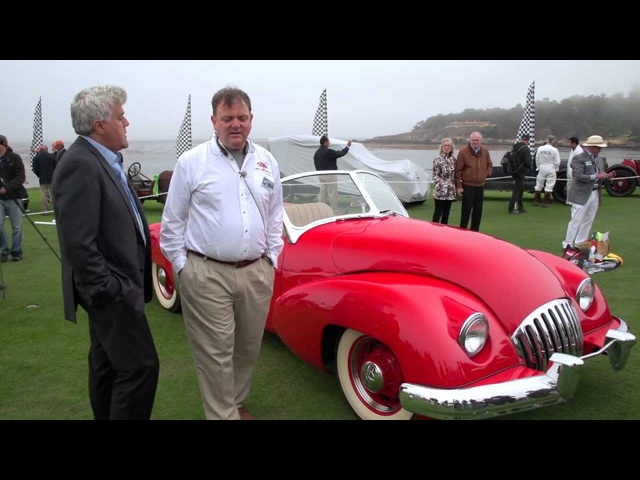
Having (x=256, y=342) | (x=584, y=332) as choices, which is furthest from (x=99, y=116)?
(x=584, y=332)

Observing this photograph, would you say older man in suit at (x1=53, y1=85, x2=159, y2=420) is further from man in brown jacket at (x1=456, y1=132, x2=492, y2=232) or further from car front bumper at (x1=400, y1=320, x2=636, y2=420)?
man in brown jacket at (x1=456, y1=132, x2=492, y2=232)

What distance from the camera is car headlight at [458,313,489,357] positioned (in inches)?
103

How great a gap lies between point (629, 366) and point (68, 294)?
12.3 feet

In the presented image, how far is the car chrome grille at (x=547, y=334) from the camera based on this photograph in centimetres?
278

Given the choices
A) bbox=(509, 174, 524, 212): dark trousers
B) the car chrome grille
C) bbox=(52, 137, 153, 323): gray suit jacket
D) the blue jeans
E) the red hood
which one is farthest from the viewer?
bbox=(509, 174, 524, 212): dark trousers

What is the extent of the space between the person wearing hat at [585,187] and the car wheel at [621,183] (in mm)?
8240

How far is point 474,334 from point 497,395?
1.09 ft

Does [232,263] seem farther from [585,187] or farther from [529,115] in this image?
[529,115]

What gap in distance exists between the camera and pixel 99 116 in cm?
224

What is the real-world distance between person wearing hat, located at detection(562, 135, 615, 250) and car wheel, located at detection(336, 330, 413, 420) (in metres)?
5.27

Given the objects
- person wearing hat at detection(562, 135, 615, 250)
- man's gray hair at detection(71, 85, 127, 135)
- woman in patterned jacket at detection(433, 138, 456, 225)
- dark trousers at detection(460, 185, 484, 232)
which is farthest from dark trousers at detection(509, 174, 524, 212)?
man's gray hair at detection(71, 85, 127, 135)

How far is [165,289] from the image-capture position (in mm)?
5246

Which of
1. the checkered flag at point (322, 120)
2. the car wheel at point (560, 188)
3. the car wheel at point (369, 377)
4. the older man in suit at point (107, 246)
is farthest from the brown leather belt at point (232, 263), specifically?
the checkered flag at point (322, 120)

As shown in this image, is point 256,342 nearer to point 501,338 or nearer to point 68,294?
point 68,294
